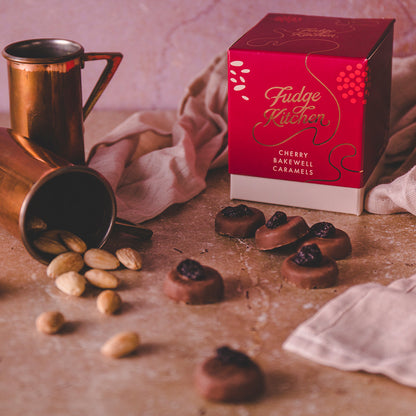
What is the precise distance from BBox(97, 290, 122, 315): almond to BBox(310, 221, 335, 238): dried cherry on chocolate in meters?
0.28

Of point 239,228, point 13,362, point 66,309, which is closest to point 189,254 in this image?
point 239,228

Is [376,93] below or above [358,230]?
above

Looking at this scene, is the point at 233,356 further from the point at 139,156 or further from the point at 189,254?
the point at 139,156

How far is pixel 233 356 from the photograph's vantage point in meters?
0.64

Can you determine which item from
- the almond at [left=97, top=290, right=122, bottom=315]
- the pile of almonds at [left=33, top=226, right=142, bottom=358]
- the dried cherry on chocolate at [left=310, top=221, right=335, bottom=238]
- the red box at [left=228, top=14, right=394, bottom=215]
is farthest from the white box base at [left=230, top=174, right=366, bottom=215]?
the almond at [left=97, top=290, right=122, bottom=315]

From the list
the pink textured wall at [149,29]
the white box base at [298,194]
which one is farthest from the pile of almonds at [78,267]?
the pink textured wall at [149,29]

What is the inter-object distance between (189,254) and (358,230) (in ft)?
0.81

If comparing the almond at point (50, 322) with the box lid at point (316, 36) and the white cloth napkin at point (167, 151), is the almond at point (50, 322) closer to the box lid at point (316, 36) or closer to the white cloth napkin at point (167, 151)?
the white cloth napkin at point (167, 151)

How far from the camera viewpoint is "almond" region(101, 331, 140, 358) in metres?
0.69

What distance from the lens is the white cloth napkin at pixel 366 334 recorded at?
65cm

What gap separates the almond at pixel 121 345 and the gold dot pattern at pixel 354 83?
462 millimetres

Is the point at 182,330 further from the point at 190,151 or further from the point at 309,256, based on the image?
the point at 190,151

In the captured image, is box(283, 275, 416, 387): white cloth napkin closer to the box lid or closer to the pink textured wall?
the box lid

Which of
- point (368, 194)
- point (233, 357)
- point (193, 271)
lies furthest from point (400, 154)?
point (233, 357)
